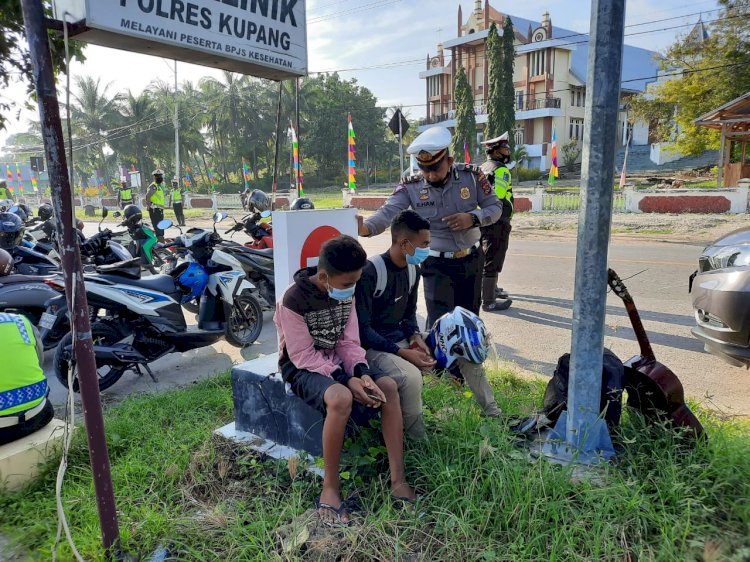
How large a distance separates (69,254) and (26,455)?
1.57 meters

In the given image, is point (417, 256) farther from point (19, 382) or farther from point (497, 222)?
point (497, 222)

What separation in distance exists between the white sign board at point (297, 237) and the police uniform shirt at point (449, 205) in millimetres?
288

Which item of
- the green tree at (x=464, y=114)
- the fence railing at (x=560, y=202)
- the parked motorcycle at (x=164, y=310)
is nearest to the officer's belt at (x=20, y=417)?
the parked motorcycle at (x=164, y=310)

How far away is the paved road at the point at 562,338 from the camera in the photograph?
162 inches

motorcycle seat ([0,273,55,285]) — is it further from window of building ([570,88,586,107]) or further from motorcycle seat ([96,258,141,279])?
window of building ([570,88,586,107])

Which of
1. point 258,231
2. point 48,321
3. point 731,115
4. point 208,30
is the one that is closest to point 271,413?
point 208,30

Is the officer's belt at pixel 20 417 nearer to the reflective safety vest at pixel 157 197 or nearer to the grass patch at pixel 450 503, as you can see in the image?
the grass patch at pixel 450 503

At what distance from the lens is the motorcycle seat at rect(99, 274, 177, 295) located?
14.9ft

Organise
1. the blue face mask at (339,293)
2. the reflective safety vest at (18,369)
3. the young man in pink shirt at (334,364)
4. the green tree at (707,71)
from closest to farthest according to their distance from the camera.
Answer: the young man in pink shirt at (334,364)
the blue face mask at (339,293)
the reflective safety vest at (18,369)
the green tree at (707,71)

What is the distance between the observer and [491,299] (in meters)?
6.27

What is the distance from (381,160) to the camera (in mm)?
52625

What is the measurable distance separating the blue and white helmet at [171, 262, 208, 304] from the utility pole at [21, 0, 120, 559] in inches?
123

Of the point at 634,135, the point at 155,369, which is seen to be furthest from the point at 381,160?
the point at 155,369

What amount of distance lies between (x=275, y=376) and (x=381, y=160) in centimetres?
5102
